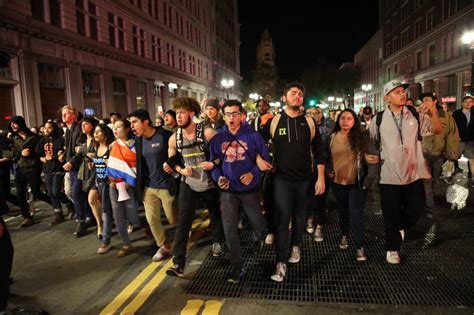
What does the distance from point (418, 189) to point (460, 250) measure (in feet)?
3.95

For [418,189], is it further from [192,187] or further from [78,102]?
[78,102]

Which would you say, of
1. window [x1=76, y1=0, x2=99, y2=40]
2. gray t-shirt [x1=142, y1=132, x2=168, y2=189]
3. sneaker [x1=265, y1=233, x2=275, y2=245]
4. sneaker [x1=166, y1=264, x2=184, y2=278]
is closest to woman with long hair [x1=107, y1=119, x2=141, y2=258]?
gray t-shirt [x1=142, y1=132, x2=168, y2=189]

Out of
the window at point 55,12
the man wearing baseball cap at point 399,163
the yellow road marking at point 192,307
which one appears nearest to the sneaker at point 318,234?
the man wearing baseball cap at point 399,163

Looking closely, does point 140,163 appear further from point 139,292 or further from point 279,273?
point 279,273

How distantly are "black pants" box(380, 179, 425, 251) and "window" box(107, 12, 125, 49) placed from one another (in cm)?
2358

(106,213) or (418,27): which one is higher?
(418,27)

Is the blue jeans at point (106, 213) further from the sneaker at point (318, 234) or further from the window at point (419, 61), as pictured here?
the window at point (419, 61)

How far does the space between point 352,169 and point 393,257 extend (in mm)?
1202

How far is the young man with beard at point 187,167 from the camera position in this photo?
4465 millimetres

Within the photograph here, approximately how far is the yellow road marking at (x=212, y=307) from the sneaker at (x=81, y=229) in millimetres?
3525

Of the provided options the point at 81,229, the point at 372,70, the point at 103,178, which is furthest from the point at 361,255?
the point at 372,70

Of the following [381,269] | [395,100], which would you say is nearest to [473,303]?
[381,269]

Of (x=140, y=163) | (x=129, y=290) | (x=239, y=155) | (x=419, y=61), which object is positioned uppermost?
(x=419, y=61)

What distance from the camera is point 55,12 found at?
1886cm
